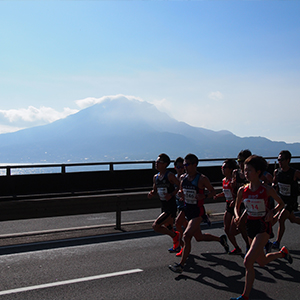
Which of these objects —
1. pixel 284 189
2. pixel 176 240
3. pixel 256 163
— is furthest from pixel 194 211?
pixel 284 189

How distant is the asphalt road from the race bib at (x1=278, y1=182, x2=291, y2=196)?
3.52 ft

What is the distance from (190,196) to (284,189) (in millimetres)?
2248

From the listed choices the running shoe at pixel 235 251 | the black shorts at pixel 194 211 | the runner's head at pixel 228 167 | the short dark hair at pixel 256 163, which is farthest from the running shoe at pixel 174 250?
the short dark hair at pixel 256 163

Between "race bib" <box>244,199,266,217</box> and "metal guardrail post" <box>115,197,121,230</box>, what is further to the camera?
"metal guardrail post" <box>115,197,121,230</box>

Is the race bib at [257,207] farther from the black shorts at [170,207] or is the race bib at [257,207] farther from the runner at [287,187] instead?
the runner at [287,187]

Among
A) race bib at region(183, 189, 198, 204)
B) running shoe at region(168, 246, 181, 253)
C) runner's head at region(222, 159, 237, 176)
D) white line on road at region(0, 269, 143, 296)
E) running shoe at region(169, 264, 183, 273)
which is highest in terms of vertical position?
runner's head at region(222, 159, 237, 176)

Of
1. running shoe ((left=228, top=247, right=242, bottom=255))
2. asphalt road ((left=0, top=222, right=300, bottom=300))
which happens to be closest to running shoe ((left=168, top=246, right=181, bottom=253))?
asphalt road ((left=0, top=222, right=300, bottom=300))

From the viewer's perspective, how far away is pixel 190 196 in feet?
20.4

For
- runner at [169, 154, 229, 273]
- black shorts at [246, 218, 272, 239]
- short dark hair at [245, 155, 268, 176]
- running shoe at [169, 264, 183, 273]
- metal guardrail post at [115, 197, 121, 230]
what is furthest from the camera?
metal guardrail post at [115, 197, 121, 230]

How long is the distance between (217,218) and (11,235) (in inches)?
214

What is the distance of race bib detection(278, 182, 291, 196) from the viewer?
7.32m

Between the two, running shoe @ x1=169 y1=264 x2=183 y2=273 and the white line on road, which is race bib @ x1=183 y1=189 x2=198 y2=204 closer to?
running shoe @ x1=169 y1=264 x2=183 y2=273

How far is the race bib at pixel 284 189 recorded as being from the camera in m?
7.32

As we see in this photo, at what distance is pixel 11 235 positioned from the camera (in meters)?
8.53
